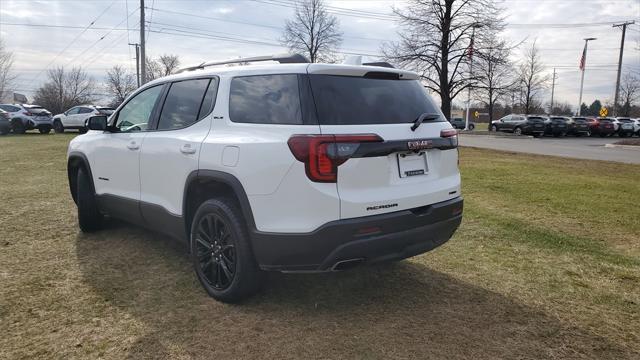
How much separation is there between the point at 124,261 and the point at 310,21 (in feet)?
101

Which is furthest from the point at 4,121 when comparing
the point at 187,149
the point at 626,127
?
the point at 626,127

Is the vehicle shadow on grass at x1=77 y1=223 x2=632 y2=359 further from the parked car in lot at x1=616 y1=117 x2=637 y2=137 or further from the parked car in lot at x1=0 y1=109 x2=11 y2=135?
the parked car in lot at x1=616 y1=117 x2=637 y2=137

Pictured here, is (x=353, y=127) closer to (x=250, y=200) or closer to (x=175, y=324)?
(x=250, y=200)

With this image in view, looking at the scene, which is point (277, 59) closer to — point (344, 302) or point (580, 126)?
point (344, 302)

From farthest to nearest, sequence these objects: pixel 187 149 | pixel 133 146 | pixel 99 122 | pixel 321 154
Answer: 1. pixel 99 122
2. pixel 133 146
3. pixel 187 149
4. pixel 321 154

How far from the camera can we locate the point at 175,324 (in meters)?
3.22

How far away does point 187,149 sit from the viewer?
3684 mm

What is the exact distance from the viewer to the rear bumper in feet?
9.67

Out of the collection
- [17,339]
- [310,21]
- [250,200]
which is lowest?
[17,339]

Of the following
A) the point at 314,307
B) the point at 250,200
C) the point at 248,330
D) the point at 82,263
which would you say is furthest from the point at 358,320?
the point at 82,263

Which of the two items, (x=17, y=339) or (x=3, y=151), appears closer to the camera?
(x=17, y=339)

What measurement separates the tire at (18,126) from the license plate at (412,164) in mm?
27371

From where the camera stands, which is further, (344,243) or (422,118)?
(422,118)

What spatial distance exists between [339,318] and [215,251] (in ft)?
3.45
